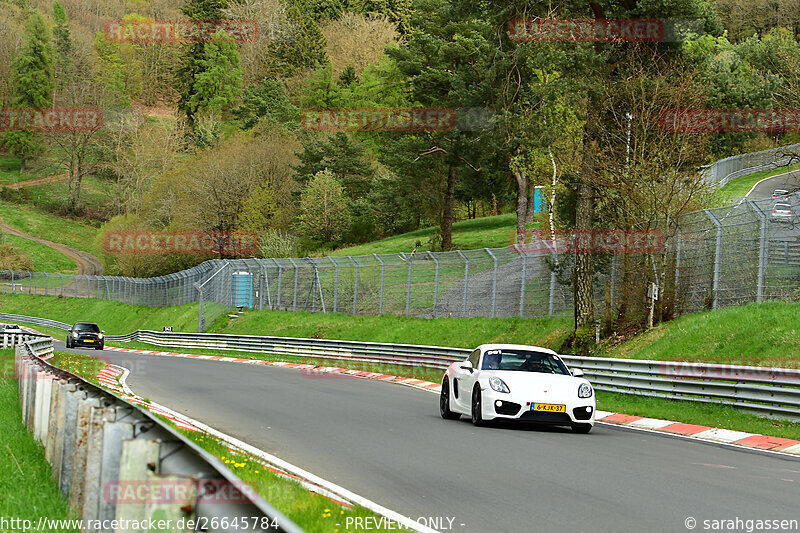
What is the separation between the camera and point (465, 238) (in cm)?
6419

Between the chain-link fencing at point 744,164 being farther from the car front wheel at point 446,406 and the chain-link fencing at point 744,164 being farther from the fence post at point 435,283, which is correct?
the car front wheel at point 446,406

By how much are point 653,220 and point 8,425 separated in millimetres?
17238

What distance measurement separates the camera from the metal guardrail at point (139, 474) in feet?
10.6

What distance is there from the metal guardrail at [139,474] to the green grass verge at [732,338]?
1417 centimetres

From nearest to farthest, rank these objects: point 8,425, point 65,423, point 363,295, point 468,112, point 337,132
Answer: point 65,423 < point 8,425 < point 363,295 < point 468,112 < point 337,132

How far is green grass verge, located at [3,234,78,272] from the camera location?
94875mm

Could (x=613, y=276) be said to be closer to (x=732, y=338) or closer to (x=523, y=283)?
(x=523, y=283)

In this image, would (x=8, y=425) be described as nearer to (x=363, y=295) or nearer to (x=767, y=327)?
(x=767, y=327)

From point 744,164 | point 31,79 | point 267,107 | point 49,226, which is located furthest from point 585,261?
point 31,79

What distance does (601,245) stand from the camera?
25.9m

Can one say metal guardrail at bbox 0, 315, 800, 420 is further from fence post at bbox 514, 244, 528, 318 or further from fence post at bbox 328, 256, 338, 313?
fence post at bbox 328, 256, 338, 313

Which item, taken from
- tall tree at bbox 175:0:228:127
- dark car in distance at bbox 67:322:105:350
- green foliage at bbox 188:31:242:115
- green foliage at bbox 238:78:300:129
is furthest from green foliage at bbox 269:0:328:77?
dark car in distance at bbox 67:322:105:350

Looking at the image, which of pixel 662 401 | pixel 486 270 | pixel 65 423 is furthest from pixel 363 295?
pixel 65 423

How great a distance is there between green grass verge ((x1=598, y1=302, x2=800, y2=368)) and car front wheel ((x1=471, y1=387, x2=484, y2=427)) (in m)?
6.35
